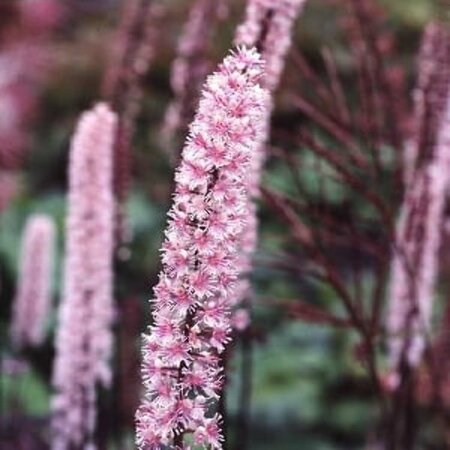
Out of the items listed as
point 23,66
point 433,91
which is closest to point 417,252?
point 433,91

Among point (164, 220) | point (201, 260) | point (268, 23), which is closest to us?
point (201, 260)

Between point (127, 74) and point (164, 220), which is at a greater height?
point (164, 220)

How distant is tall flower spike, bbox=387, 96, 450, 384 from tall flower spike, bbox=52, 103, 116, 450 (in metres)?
0.53

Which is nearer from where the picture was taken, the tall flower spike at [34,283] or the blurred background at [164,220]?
the tall flower spike at [34,283]

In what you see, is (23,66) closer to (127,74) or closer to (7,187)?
(7,187)

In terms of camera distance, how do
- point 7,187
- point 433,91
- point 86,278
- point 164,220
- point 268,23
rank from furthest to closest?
1. point 7,187
2. point 164,220
3. point 86,278
4. point 433,91
5. point 268,23

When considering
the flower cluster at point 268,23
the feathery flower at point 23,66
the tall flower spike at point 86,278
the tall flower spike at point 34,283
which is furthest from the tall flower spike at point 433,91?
the feathery flower at point 23,66

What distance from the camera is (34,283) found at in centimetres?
318

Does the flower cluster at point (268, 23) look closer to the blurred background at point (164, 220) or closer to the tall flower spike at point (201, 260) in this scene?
the blurred background at point (164, 220)

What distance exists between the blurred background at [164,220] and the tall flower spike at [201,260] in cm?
89

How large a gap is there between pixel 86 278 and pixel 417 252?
0.60m

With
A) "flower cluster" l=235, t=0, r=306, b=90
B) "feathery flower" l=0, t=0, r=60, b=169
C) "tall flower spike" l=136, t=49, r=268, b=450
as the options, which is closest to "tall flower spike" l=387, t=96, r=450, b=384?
"flower cluster" l=235, t=0, r=306, b=90

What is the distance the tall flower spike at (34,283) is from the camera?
123 inches

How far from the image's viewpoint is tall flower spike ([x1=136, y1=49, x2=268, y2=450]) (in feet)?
4.08
